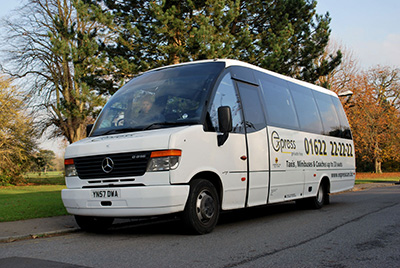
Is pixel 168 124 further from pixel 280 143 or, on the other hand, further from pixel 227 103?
pixel 280 143

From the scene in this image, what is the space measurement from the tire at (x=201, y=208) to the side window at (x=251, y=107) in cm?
172

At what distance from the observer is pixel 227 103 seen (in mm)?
7707

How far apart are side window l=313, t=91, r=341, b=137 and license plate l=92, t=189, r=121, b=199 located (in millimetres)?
7247

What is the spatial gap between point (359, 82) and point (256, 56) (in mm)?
25198

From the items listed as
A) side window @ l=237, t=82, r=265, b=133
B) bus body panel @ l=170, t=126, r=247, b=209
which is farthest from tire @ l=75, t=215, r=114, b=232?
side window @ l=237, t=82, r=265, b=133

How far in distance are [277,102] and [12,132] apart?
22.7 metres

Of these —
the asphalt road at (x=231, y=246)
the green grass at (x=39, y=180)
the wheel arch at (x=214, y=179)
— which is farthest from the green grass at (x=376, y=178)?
the wheel arch at (x=214, y=179)

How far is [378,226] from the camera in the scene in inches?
304

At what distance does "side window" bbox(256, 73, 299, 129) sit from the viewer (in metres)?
9.17

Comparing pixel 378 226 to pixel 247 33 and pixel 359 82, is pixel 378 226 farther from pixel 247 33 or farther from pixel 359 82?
pixel 359 82

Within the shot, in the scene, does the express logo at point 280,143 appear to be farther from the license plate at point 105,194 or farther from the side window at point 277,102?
the license plate at point 105,194

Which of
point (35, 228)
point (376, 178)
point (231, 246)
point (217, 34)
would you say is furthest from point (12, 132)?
point (376, 178)

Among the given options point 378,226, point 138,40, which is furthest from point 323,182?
point 138,40

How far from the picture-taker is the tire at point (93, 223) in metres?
7.67
